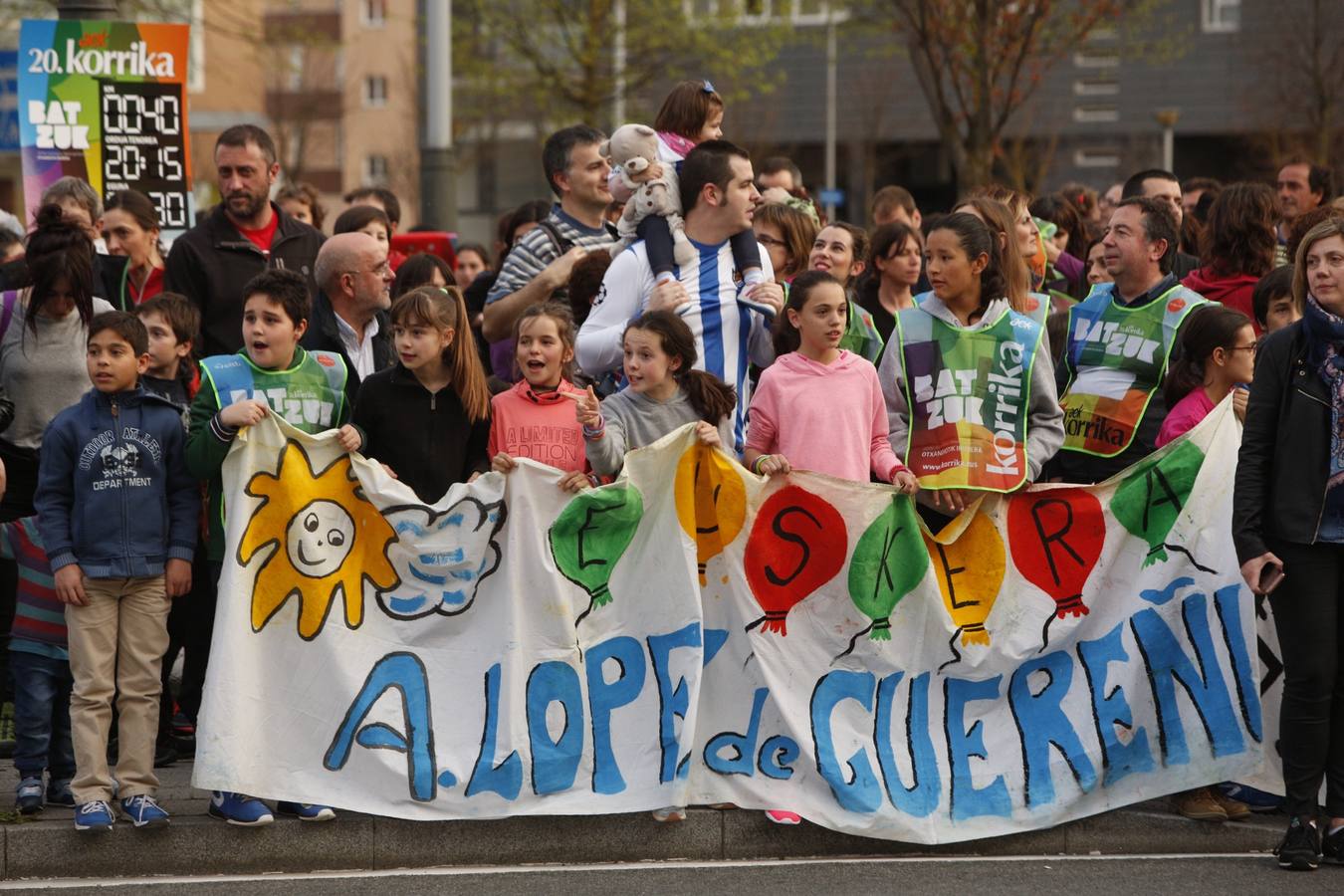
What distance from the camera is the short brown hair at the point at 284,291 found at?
680 centimetres

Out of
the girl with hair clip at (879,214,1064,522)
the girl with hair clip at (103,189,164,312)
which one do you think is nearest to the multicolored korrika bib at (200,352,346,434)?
the girl with hair clip at (103,189,164,312)

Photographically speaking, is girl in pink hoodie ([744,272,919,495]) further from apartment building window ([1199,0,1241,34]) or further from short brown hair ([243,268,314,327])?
apartment building window ([1199,0,1241,34])

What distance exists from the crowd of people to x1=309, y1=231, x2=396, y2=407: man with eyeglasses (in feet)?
0.05

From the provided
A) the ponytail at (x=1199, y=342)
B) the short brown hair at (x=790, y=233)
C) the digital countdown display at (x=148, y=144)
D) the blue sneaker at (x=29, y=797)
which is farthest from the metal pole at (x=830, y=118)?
the blue sneaker at (x=29, y=797)

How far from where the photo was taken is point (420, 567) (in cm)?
671

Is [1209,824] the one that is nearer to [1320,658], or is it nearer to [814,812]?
[1320,658]

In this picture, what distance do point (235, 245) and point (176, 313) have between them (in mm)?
1168

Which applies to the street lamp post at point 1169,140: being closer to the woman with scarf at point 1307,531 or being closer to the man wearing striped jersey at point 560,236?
the man wearing striped jersey at point 560,236

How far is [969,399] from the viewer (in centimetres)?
711

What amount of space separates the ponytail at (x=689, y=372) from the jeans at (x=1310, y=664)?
6.80 feet

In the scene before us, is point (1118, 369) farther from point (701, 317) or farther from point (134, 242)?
point (134, 242)

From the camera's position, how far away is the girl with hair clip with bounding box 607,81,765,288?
290 inches

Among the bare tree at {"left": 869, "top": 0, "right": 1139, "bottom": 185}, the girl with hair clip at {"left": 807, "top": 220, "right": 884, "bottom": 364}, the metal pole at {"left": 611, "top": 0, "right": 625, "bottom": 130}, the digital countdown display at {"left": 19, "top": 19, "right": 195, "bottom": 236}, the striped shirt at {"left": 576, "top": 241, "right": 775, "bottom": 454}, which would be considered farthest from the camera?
the metal pole at {"left": 611, "top": 0, "right": 625, "bottom": 130}

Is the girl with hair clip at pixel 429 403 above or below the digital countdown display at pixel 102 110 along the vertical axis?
below
